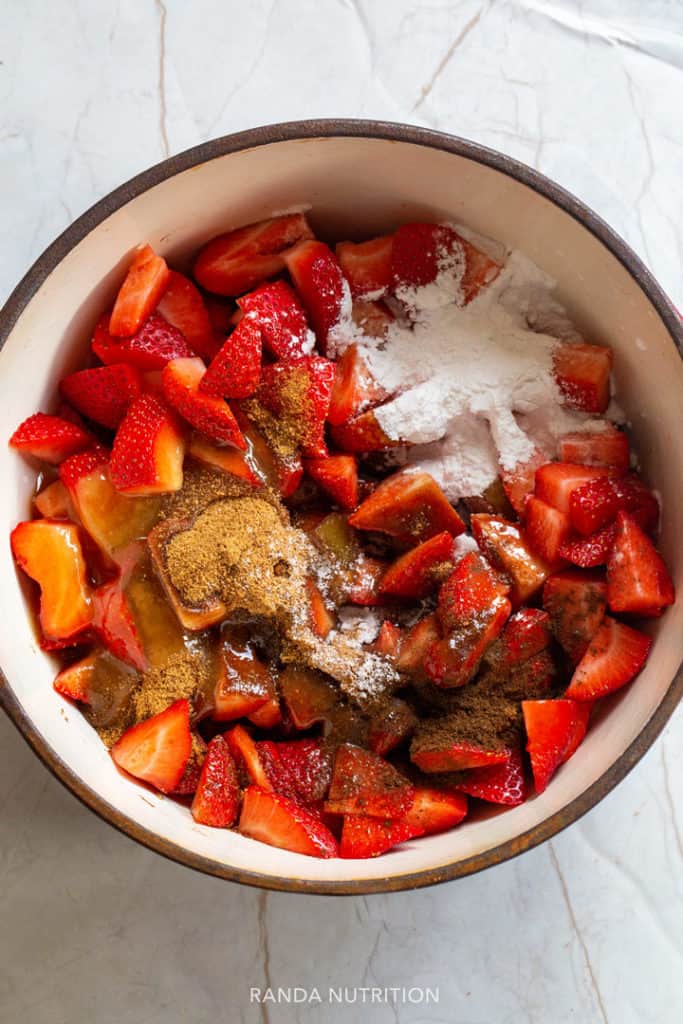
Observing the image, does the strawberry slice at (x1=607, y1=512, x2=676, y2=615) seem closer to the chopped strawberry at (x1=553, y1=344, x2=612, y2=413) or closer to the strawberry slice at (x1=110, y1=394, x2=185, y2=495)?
the chopped strawberry at (x1=553, y1=344, x2=612, y2=413)

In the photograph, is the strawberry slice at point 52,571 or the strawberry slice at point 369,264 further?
the strawberry slice at point 369,264

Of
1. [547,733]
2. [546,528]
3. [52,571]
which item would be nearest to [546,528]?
[546,528]

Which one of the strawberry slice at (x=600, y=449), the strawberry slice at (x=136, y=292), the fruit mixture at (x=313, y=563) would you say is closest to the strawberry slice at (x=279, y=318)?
the fruit mixture at (x=313, y=563)

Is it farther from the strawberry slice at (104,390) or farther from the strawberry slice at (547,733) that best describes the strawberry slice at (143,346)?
the strawberry slice at (547,733)

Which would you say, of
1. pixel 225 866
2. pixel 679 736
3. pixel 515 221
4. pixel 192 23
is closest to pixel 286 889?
pixel 225 866

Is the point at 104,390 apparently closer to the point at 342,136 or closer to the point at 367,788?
the point at 342,136
